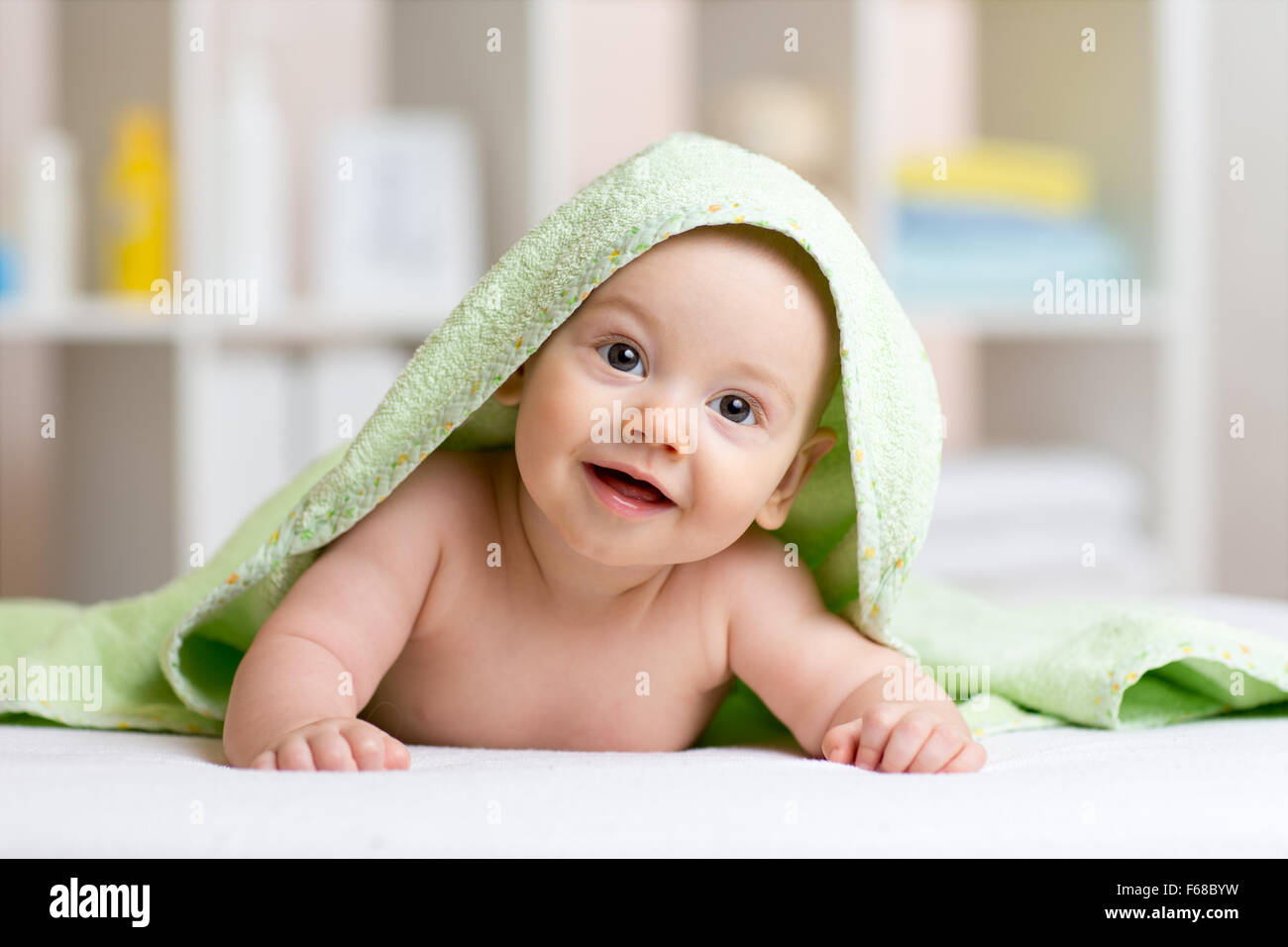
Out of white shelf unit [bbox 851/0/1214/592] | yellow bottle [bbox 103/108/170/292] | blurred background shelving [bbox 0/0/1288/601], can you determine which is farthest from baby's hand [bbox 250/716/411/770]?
white shelf unit [bbox 851/0/1214/592]

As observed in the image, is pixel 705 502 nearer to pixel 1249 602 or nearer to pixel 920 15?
pixel 1249 602

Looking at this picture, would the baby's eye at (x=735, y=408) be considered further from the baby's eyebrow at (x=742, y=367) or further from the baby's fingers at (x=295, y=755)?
the baby's fingers at (x=295, y=755)

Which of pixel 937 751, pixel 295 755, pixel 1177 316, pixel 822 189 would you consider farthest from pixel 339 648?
pixel 1177 316

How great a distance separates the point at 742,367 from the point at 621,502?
11cm

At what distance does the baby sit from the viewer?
0.79 meters

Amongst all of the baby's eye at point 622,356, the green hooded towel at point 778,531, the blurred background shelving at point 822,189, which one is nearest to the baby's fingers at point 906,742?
the green hooded towel at point 778,531

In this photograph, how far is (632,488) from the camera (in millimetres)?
818

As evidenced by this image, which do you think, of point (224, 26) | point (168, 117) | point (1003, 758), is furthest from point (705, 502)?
point (224, 26)

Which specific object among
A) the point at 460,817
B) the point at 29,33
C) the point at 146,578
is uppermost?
the point at 29,33

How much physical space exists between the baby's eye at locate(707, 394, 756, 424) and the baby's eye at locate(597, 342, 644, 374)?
5cm

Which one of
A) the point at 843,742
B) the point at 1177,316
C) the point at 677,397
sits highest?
the point at 677,397

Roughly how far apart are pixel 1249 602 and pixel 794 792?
84cm

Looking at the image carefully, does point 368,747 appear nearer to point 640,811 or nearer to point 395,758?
point 395,758
